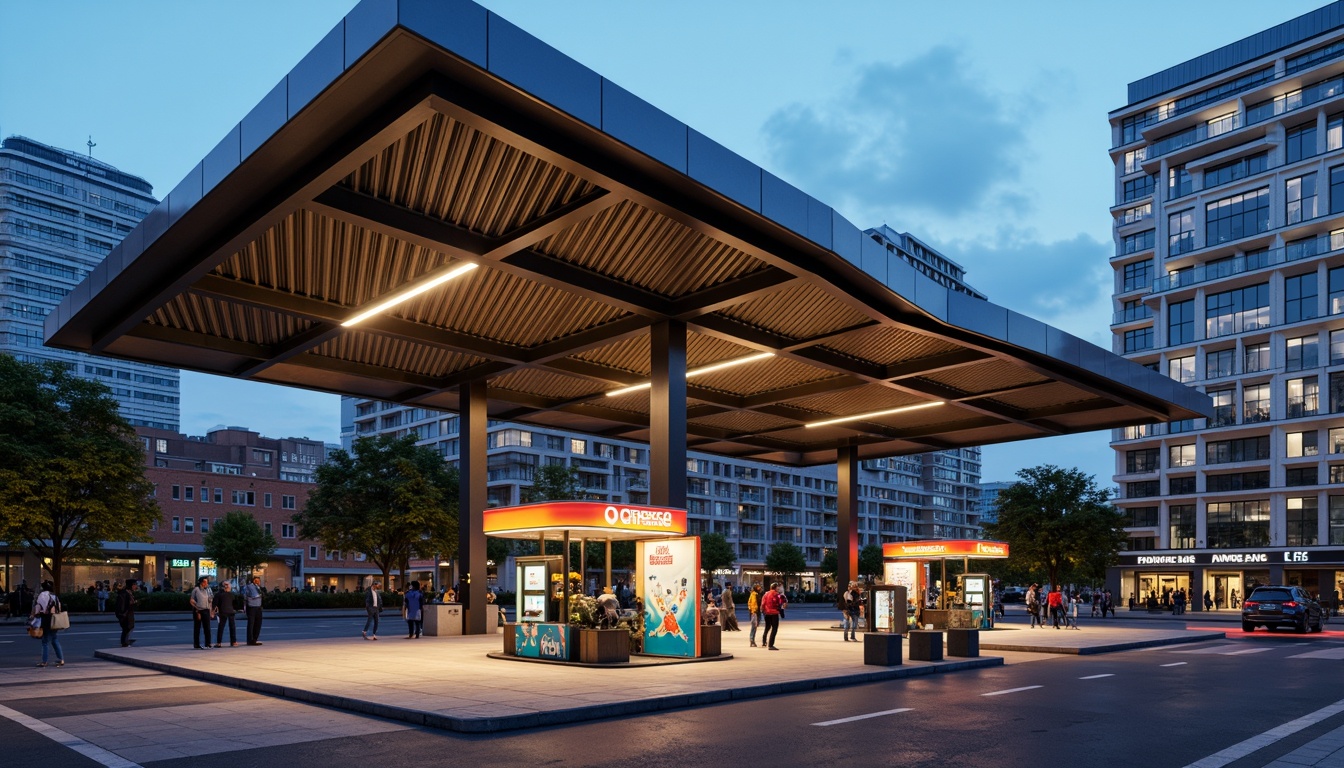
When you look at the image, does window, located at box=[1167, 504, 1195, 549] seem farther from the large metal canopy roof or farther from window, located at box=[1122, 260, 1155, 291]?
the large metal canopy roof

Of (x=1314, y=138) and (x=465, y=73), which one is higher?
(x=1314, y=138)

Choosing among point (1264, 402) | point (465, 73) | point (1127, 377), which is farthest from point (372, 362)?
point (1264, 402)

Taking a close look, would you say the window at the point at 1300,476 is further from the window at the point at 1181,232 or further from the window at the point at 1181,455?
the window at the point at 1181,232

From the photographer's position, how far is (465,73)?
555 inches

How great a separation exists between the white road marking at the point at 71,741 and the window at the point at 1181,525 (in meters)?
85.6

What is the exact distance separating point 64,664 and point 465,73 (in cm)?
1658

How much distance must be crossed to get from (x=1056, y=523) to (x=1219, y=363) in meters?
31.2

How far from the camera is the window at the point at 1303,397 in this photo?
74750 millimetres

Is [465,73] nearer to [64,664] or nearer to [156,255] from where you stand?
[156,255]

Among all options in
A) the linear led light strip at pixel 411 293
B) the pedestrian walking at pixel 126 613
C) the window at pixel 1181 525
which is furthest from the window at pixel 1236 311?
the pedestrian walking at pixel 126 613

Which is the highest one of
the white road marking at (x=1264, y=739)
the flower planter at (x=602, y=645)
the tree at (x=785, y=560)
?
the white road marking at (x=1264, y=739)

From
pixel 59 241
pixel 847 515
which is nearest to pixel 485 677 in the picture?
pixel 847 515

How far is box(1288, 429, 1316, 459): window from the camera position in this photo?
2958 inches

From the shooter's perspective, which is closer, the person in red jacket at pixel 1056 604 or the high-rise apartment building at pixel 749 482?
the person in red jacket at pixel 1056 604
